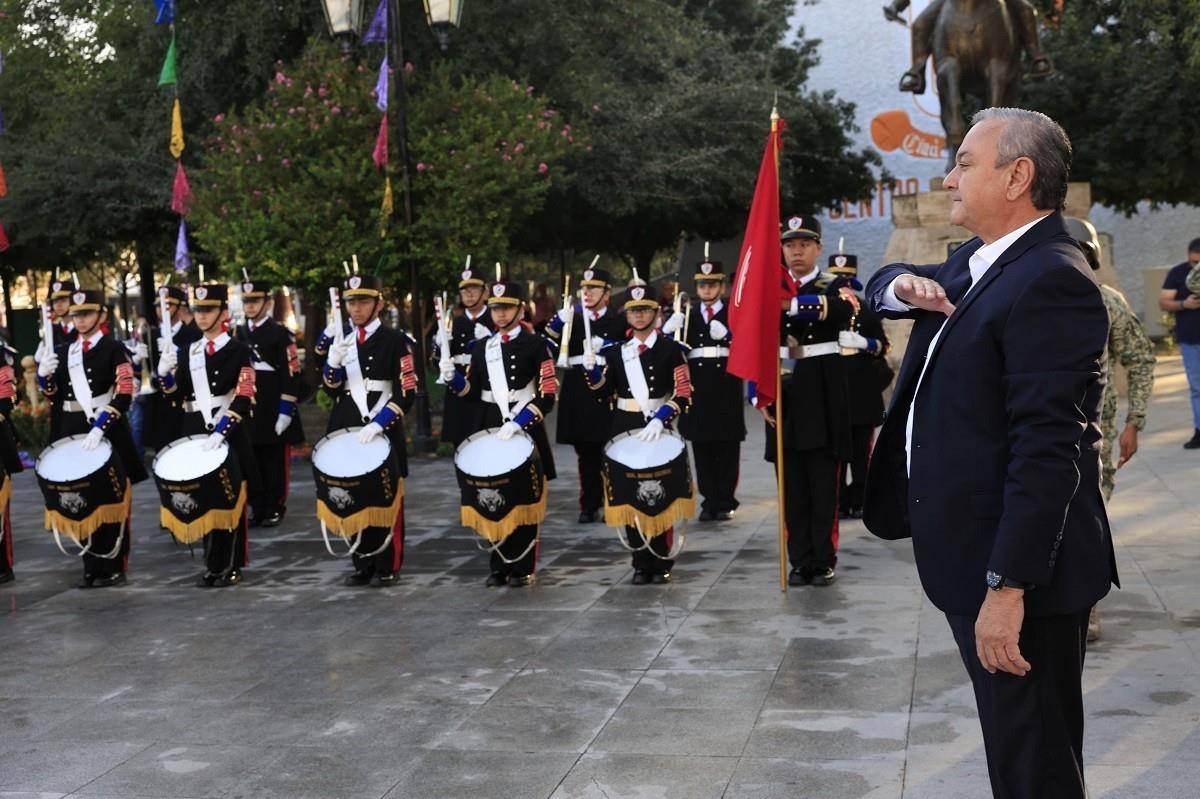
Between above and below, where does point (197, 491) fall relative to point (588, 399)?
below

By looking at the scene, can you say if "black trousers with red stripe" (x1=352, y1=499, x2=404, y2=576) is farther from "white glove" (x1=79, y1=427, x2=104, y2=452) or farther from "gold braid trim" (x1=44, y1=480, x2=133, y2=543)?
"white glove" (x1=79, y1=427, x2=104, y2=452)

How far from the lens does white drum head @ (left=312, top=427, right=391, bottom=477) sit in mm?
8852

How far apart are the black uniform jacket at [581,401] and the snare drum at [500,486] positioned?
8.33ft

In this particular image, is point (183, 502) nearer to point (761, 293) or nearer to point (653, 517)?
point (653, 517)

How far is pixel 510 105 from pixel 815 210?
52.8ft

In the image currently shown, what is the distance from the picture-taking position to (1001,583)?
331 cm

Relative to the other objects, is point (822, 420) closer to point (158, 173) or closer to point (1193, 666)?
point (1193, 666)

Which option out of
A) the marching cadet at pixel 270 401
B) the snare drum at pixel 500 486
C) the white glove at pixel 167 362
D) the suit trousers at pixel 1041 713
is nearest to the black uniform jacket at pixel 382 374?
the snare drum at pixel 500 486

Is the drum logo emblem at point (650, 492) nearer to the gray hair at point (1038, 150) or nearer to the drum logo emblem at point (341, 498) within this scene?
the drum logo emblem at point (341, 498)

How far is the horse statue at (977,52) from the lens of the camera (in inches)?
623

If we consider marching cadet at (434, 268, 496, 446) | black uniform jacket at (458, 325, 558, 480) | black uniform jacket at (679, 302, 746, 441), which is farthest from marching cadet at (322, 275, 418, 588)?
black uniform jacket at (679, 302, 746, 441)

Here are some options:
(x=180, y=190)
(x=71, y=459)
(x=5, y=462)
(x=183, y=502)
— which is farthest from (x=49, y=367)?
(x=180, y=190)

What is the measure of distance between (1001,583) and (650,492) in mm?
5373

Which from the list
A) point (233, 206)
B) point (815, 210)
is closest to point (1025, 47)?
point (233, 206)
